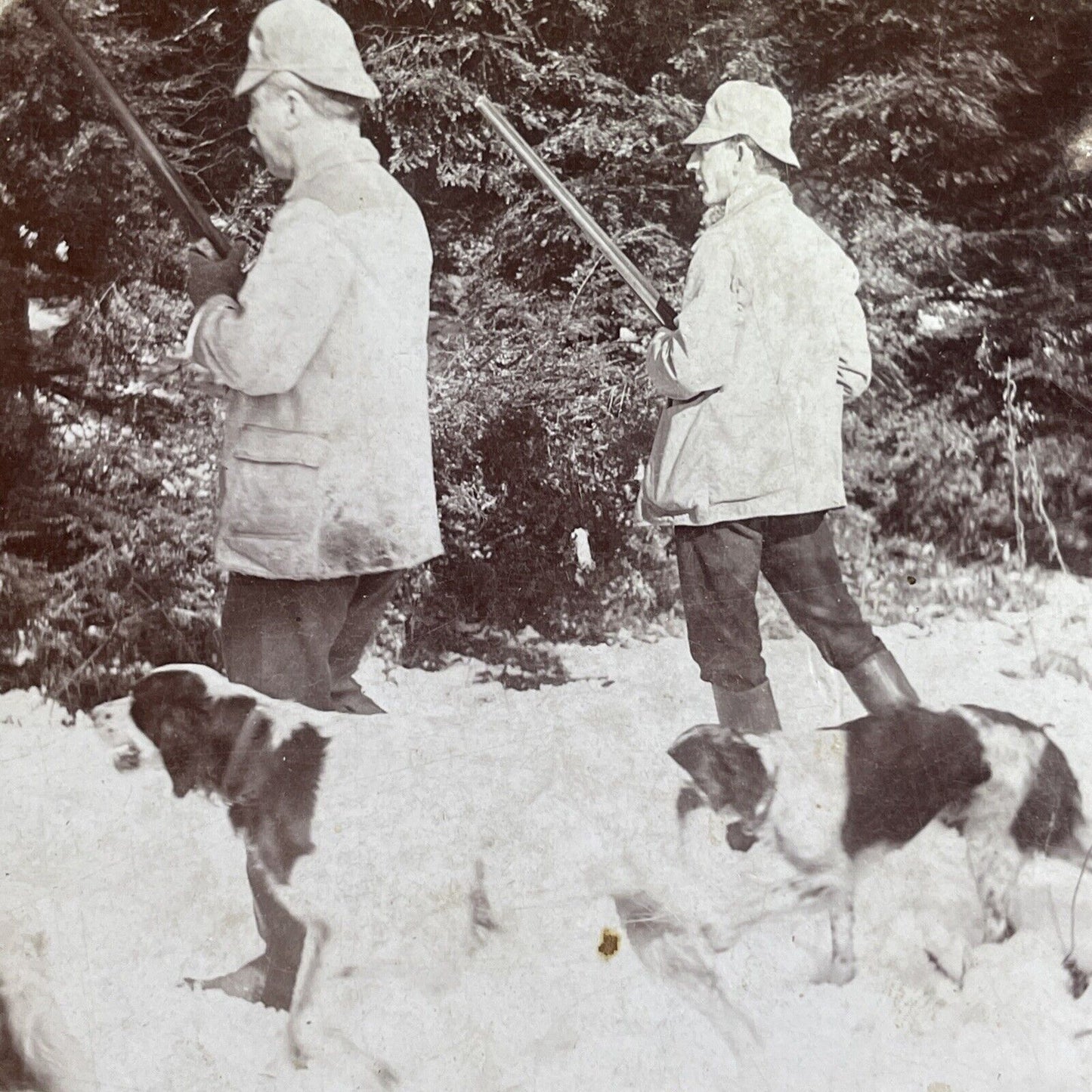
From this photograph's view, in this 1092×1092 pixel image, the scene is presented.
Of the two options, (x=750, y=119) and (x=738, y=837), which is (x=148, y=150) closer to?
(x=750, y=119)

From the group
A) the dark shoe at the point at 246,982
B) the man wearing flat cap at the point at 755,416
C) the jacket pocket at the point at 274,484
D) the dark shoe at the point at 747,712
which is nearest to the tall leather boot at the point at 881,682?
the man wearing flat cap at the point at 755,416

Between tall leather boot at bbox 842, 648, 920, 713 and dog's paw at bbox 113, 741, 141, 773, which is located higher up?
tall leather boot at bbox 842, 648, 920, 713

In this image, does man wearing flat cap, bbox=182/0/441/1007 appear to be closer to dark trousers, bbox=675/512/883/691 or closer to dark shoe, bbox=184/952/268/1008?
dark shoe, bbox=184/952/268/1008

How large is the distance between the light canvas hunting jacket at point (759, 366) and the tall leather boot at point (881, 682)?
0.33 m

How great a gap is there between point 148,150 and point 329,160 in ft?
1.29

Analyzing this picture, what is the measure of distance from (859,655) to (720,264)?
0.86 m

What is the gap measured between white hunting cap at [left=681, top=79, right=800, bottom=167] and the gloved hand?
97cm

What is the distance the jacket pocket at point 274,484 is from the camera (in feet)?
6.32

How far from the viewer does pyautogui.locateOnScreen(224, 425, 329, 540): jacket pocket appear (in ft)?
6.32

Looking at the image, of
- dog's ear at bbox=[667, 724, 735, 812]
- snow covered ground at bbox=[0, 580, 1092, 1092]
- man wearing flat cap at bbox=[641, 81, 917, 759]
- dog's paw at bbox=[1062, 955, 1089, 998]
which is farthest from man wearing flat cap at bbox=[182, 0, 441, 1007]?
dog's paw at bbox=[1062, 955, 1089, 998]

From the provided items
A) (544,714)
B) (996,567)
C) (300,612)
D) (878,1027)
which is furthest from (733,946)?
(300,612)

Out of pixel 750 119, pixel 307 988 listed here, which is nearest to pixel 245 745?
pixel 307 988

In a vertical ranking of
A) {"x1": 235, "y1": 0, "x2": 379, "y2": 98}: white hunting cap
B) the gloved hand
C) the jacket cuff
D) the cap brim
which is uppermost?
{"x1": 235, "y1": 0, "x2": 379, "y2": 98}: white hunting cap

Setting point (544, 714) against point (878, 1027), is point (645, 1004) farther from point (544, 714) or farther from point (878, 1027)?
point (544, 714)
